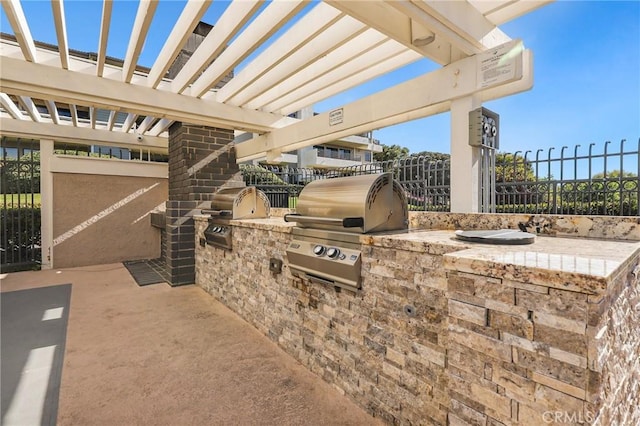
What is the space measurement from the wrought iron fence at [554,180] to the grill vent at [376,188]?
7.26 feet

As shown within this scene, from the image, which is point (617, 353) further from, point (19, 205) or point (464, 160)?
point (19, 205)

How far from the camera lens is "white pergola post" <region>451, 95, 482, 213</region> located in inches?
116

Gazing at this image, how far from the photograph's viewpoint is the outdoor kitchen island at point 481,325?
1156 mm

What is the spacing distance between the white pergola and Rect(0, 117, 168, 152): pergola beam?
1306mm

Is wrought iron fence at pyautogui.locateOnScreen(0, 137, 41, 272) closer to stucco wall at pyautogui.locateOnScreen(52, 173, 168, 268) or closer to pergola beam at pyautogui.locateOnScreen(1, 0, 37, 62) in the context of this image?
stucco wall at pyautogui.locateOnScreen(52, 173, 168, 268)

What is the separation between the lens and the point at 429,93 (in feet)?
10.5

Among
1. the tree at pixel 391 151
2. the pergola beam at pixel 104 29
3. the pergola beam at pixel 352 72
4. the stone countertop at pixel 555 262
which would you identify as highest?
the tree at pixel 391 151

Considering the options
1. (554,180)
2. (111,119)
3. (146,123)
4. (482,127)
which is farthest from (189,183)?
(554,180)

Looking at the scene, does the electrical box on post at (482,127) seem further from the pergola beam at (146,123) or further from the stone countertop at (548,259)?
the pergola beam at (146,123)

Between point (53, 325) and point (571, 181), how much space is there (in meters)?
7.42

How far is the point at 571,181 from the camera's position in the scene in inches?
172

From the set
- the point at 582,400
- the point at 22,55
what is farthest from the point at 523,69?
the point at 22,55

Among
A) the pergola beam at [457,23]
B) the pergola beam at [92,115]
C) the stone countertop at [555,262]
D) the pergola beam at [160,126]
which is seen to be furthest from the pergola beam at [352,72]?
the pergola beam at [92,115]

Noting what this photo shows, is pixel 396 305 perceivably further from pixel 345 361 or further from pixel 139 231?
pixel 139 231
